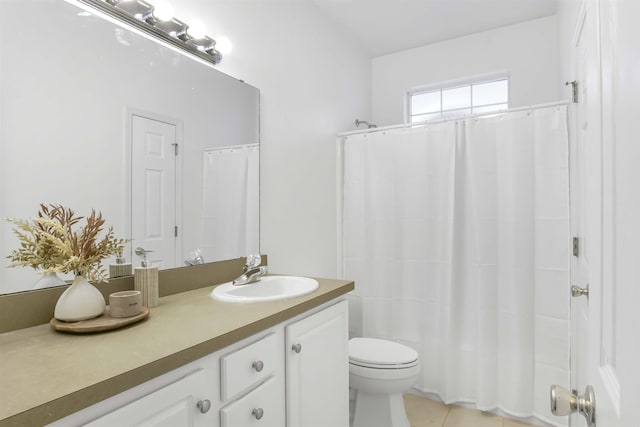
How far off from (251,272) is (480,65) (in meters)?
2.60

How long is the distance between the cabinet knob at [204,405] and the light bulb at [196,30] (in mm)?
1477

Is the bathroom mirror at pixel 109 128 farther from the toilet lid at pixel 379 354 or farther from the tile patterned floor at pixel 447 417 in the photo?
the tile patterned floor at pixel 447 417

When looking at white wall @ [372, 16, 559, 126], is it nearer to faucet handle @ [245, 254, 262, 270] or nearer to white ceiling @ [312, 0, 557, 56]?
white ceiling @ [312, 0, 557, 56]

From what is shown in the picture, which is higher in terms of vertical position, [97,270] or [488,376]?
[97,270]

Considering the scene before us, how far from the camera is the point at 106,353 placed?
87 cm

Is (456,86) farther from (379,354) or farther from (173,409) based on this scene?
(173,409)

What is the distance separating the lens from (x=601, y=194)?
60 cm

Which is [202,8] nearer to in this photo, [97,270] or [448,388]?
[97,270]

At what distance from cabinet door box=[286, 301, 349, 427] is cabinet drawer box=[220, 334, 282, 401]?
0.09 m

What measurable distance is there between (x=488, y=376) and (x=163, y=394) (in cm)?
209

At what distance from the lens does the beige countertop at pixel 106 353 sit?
2.20ft

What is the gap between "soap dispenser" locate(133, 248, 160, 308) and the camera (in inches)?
50.9

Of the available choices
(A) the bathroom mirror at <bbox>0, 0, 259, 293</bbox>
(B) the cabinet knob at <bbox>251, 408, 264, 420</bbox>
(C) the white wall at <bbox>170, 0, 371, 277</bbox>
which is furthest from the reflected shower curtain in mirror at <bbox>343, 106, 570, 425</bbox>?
(B) the cabinet knob at <bbox>251, 408, 264, 420</bbox>

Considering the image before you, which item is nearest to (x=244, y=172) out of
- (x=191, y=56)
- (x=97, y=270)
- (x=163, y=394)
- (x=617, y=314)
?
(x=191, y=56)
